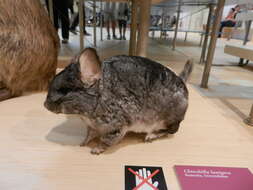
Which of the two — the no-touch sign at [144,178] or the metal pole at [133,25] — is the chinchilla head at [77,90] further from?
the metal pole at [133,25]

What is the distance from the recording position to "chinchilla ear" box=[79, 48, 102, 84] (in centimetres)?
66

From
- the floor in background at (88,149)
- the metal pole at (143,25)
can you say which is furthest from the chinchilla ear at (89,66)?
the metal pole at (143,25)

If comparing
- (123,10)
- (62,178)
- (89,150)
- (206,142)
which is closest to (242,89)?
(206,142)

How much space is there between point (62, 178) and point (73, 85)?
12.7 inches

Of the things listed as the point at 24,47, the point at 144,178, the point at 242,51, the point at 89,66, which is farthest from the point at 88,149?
the point at 242,51

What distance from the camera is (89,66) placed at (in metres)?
0.69

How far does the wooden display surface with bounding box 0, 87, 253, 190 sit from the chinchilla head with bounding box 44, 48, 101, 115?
0.22 m

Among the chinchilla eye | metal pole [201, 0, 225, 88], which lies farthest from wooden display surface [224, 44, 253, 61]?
the chinchilla eye

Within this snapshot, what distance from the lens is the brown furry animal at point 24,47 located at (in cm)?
109

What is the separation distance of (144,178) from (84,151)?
10.8 inches

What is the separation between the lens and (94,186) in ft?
2.29

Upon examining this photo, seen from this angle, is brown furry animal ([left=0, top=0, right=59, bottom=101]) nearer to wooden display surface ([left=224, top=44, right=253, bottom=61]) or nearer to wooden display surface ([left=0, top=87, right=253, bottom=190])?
wooden display surface ([left=0, top=87, right=253, bottom=190])

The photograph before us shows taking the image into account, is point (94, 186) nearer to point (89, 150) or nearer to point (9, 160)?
point (89, 150)

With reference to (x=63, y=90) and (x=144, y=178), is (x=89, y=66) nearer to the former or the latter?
(x=63, y=90)
